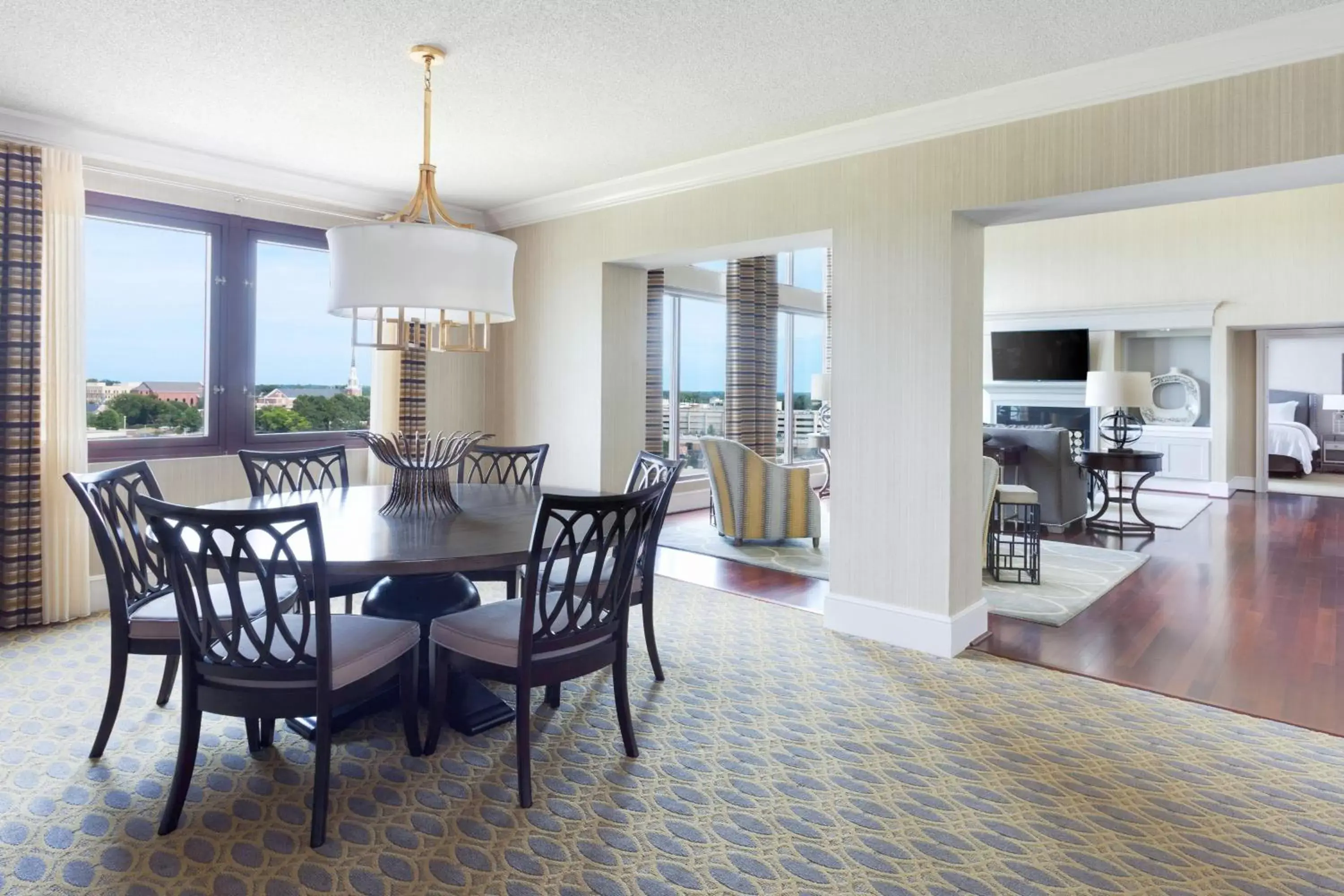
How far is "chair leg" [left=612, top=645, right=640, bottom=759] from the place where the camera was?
2545 mm

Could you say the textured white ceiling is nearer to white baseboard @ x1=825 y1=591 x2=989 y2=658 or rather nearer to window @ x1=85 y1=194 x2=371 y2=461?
window @ x1=85 y1=194 x2=371 y2=461

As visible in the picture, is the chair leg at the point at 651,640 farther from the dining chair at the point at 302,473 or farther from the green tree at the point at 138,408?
the green tree at the point at 138,408

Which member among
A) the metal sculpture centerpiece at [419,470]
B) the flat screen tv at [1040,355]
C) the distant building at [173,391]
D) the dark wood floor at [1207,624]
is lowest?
the dark wood floor at [1207,624]

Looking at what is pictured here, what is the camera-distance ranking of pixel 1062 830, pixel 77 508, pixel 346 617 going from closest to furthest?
pixel 1062 830
pixel 346 617
pixel 77 508

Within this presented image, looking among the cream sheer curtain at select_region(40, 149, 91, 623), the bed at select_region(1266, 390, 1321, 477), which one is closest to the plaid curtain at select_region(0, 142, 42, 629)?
the cream sheer curtain at select_region(40, 149, 91, 623)

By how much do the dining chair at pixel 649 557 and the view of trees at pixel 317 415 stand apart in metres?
2.51

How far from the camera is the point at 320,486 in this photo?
145 inches

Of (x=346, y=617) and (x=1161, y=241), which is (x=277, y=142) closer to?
(x=346, y=617)

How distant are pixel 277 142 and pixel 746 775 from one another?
154 inches

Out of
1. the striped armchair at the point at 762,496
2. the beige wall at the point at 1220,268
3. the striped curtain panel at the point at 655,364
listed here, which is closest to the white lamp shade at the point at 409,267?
the striped armchair at the point at 762,496

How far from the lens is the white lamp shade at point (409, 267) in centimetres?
262

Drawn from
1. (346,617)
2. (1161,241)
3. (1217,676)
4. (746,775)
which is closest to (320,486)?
(346,617)

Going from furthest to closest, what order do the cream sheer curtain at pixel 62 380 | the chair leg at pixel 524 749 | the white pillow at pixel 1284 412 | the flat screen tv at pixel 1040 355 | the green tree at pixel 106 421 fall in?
the white pillow at pixel 1284 412 → the flat screen tv at pixel 1040 355 → the green tree at pixel 106 421 → the cream sheer curtain at pixel 62 380 → the chair leg at pixel 524 749

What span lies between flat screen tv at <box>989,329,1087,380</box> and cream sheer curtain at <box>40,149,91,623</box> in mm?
10015
